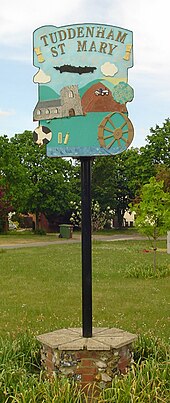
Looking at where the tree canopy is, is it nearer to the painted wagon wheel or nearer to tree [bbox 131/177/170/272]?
tree [bbox 131/177/170/272]

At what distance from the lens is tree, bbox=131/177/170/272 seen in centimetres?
1420

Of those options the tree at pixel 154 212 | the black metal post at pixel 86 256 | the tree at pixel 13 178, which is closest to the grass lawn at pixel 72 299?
the tree at pixel 154 212

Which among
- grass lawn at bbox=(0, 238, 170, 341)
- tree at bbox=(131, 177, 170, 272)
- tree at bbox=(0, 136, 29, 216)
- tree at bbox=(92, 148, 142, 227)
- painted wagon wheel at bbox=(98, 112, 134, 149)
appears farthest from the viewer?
tree at bbox=(92, 148, 142, 227)

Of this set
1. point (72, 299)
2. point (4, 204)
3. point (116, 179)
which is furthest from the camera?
point (116, 179)

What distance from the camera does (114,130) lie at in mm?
5199

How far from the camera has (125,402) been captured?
421 cm

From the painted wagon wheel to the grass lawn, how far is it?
328 cm

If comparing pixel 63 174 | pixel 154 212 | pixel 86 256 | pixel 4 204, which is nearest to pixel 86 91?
pixel 86 256

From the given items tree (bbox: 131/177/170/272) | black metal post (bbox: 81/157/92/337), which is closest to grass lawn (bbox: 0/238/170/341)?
tree (bbox: 131/177/170/272)

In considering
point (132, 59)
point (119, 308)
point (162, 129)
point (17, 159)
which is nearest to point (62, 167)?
point (17, 159)

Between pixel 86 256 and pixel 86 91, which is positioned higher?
pixel 86 91

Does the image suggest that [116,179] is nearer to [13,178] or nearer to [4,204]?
[13,178]

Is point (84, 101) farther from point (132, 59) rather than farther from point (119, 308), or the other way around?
point (119, 308)

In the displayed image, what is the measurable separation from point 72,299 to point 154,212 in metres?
4.77
